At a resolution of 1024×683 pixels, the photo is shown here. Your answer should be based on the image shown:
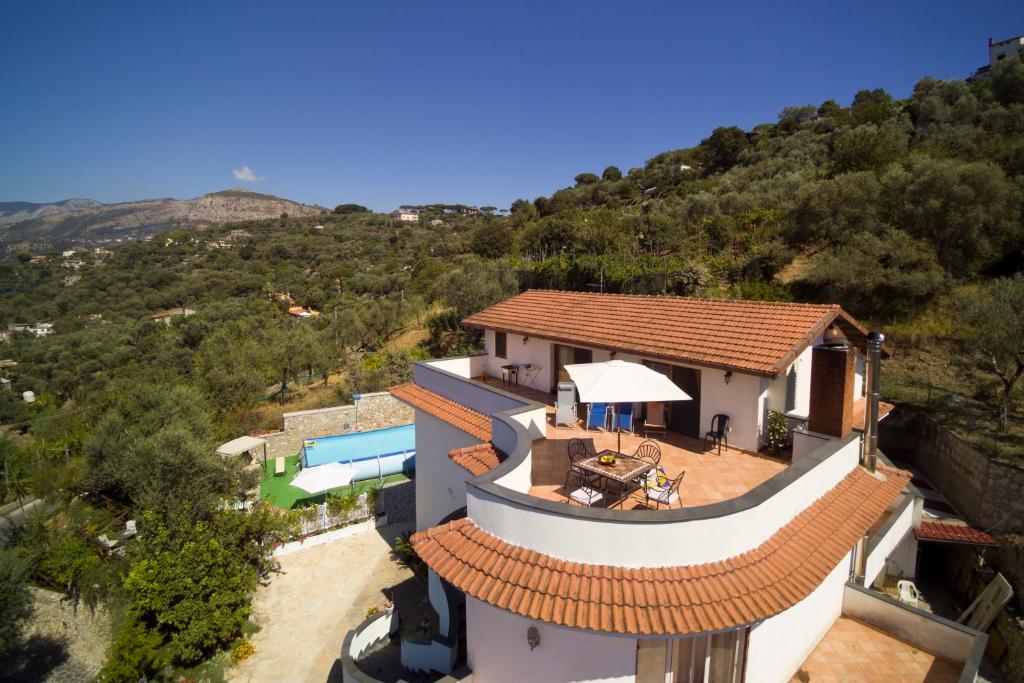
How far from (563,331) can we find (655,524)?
8382 mm

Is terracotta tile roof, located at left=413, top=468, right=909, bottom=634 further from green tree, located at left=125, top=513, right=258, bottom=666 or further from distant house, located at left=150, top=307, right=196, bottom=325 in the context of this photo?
distant house, located at left=150, top=307, right=196, bottom=325

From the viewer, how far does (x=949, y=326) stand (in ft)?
77.5

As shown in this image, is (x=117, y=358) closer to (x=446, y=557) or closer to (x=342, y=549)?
(x=342, y=549)

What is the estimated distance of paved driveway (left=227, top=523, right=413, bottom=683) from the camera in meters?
11.3

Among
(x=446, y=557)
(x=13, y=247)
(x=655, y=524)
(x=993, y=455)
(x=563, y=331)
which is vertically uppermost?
(x=13, y=247)

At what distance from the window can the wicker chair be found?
8.92 metres

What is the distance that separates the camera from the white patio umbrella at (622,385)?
7941 millimetres

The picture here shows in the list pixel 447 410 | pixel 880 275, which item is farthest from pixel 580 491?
pixel 880 275

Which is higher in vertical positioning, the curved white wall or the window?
the window

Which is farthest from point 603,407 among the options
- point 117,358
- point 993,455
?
point 117,358

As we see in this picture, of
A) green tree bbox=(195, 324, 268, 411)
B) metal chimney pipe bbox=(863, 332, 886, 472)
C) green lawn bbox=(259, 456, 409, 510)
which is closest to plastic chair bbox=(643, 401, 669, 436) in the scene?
metal chimney pipe bbox=(863, 332, 886, 472)

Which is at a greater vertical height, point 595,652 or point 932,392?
point 595,652

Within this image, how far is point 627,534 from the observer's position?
5.27 m

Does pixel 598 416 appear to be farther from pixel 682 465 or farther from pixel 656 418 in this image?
pixel 682 465
